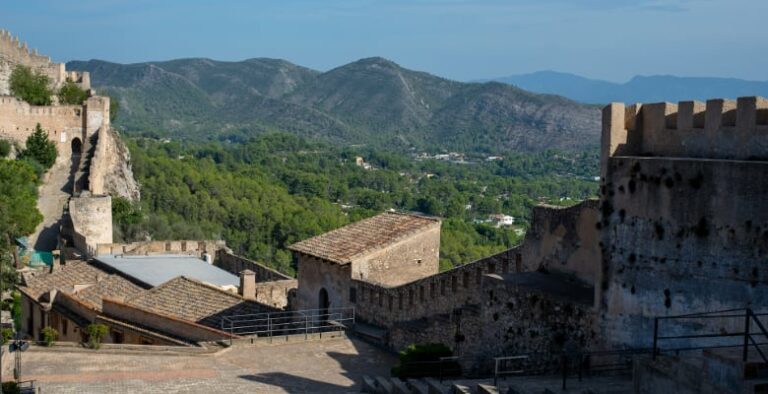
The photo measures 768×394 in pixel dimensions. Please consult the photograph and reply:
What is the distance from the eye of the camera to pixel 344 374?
60.7ft

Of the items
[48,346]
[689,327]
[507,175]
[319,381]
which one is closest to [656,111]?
[689,327]

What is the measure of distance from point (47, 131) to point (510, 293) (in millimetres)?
41605

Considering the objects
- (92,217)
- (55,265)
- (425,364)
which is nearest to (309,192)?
(92,217)

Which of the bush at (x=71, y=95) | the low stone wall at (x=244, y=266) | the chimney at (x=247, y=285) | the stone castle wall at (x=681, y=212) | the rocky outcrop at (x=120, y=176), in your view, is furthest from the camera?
the bush at (x=71, y=95)

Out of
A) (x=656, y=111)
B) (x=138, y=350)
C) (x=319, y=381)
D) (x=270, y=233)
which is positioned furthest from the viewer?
(x=270, y=233)

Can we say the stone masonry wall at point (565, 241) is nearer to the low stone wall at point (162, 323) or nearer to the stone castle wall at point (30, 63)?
the low stone wall at point (162, 323)

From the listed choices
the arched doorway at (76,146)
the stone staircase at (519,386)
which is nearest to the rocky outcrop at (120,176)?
the arched doorway at (76,146)

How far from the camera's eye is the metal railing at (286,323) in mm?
22094

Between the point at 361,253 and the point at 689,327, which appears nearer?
the point at 689,327

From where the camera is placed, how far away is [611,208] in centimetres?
1466

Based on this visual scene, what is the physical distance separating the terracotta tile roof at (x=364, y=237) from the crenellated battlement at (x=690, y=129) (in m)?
9.18

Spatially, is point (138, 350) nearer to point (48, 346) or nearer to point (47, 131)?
point (48, 346)

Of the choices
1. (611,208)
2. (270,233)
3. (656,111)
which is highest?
(656,111)

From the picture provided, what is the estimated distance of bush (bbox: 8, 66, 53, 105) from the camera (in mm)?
56438
